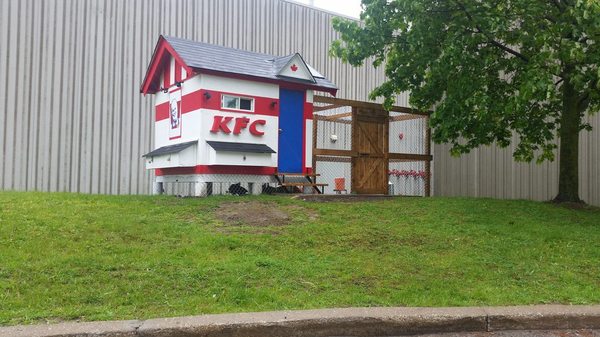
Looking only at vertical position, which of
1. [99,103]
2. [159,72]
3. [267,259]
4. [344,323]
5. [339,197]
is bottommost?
[344,323]

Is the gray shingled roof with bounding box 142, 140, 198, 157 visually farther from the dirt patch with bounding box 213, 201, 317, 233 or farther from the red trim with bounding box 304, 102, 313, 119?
the red trim with bounding box 304, 102, 313, 119

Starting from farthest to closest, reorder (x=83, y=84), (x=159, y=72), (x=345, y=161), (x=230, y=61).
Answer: (x=83, y=84), (x=345, y=161), (x=159, y=72), (x=230, y=61)

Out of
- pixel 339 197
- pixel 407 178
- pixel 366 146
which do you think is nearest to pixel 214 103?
pixel 339 197

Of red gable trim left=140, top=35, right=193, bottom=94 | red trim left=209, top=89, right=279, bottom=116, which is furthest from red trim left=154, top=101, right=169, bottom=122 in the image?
red trim left=209, top=89, right=279, bottom=116

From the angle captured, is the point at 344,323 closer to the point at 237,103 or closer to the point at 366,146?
the point at 237,103

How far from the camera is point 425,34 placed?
10430 millimetres

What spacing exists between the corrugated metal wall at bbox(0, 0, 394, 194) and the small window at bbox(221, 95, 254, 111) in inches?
254

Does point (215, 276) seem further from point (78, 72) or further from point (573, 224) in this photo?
point (78, 72)

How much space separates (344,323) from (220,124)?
6515 millimetres

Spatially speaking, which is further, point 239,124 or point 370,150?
point 370,150

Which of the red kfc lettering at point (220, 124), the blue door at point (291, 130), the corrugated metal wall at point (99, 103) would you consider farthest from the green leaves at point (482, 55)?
the corrugated metal wall at point (99, 103)

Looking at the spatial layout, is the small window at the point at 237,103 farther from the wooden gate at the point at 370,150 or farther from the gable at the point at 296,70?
the wooden gate at the point at 370,150

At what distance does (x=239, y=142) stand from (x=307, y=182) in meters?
1.91

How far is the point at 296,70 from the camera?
1177cm
